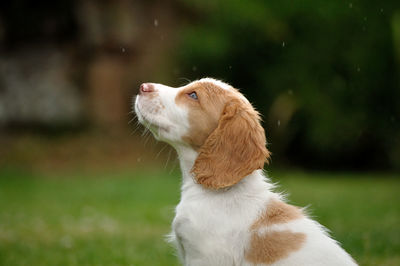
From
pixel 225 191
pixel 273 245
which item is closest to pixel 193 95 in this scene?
pixel 225 191

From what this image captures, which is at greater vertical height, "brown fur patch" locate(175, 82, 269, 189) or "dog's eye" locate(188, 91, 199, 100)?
"dog's eye" locate(188, 91, 199, 100)

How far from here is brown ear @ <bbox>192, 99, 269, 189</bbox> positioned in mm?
4758

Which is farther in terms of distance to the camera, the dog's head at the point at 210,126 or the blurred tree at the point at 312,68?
the blurred tree at the point at 312,68

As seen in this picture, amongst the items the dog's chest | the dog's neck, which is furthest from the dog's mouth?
the dog's chest

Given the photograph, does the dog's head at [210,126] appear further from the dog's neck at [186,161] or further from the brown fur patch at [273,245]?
the brown fur patch at [273,245]

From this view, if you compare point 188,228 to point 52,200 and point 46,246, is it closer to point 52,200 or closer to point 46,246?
point 46,246

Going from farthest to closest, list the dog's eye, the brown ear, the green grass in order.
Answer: the green grass
the dog's eye
the brown ear

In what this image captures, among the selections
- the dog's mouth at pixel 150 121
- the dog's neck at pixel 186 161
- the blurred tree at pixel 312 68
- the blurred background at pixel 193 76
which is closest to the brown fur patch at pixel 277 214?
the dog's neck at pixel 186 161

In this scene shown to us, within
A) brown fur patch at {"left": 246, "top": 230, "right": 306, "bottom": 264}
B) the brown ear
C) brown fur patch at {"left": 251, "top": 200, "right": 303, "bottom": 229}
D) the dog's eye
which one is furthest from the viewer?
the dog's eye

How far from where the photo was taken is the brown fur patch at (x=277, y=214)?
15.2 feet

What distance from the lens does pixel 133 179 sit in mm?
15156

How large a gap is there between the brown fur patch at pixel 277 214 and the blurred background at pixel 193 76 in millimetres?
10384

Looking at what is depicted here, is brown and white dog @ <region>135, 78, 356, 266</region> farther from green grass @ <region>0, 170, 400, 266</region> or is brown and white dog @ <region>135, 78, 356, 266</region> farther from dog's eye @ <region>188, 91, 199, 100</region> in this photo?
green grass @ <region>0, 170, 400, 266</region>

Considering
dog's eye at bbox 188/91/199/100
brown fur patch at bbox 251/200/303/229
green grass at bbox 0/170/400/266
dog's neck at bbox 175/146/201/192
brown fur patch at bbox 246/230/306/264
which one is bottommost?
green grass at bbox 0/170/400/266
